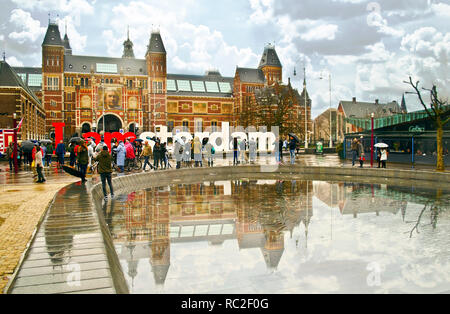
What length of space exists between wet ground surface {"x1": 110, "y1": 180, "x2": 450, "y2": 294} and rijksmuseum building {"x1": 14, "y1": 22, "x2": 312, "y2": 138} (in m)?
49.5

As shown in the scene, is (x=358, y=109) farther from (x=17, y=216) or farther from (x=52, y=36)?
(x=17, y=216)

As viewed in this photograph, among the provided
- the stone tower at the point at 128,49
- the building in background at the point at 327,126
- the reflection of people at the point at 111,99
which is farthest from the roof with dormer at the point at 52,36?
the building in background at the point at 327,126

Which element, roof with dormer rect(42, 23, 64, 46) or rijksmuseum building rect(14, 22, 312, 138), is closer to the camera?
roof with dormer rect(42, 23, 64, 46)

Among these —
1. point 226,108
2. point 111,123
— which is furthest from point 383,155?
point 226,108

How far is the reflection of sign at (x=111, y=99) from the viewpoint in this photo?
69000mm

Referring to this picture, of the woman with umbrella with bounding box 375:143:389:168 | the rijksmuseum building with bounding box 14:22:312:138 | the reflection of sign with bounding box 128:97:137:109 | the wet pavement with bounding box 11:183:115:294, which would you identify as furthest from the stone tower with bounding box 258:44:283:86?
the wet pavement with bounding box 11:183:115:294

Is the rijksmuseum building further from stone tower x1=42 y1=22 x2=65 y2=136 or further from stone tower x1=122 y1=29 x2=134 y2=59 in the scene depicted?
stone tower x1=122 y1=29 x2=134 y2=59

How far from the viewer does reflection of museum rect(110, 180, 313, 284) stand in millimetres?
6488

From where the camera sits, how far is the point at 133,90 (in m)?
71.4

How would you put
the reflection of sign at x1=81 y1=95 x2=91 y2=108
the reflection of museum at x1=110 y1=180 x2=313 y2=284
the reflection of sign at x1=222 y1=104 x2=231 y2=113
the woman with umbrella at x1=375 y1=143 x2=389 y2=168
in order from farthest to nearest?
the reflection of sign at x1=222 y1=104 x2=231 y2=113 → the reflection of sign at x1=81 y1=95 x2=91 y2=108 → the woman with umbrella at x1=375 y1=143 x2=389 y2=168 → the reflection of museum at x1=110 y1=180 x2=313 y2=284

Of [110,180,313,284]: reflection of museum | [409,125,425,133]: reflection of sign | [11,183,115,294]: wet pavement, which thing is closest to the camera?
[11,183,115,294]: wet pavement

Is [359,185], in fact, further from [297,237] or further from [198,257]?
[198,257]

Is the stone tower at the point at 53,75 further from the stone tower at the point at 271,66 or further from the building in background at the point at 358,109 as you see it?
the building in background at the point at 358,109
